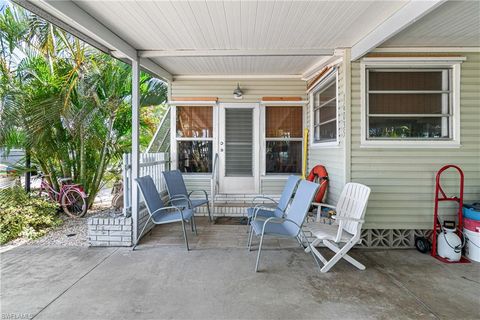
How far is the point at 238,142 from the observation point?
17.1 feet

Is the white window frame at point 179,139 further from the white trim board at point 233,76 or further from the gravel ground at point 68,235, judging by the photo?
the gravel ground at point 68,235

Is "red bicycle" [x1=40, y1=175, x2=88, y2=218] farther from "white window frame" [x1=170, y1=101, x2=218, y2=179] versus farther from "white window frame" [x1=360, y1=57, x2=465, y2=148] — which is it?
"white window frame" [x1=360, y1=57, x2=465, y2=148]

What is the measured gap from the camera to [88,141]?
4.55m

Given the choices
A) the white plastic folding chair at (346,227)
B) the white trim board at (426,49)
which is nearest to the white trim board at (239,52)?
the white trim board at (426,49)

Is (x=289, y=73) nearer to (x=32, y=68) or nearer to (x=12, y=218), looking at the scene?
(x=32, y=68)

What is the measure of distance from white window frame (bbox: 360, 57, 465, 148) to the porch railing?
3294 mm

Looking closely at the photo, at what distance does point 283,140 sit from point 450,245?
3063 mm

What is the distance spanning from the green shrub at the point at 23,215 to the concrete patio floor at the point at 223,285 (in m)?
0.44

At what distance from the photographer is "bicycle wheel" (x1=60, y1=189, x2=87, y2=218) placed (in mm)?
4656

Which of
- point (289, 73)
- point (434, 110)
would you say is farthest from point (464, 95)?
point (289, 73)

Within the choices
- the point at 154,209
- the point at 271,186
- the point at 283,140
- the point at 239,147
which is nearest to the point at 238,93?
the point at 239,147

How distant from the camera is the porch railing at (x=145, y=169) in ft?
11.9

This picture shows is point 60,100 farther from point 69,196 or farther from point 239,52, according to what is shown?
point 239,52

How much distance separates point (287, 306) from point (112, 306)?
1520 mm
